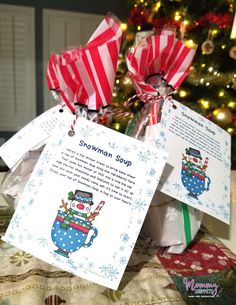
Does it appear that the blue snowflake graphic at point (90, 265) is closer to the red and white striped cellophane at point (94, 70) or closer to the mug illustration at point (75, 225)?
the mug illustration at point (75, 225)

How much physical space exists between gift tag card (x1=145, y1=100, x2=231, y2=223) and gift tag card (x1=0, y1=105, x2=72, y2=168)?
186 mm

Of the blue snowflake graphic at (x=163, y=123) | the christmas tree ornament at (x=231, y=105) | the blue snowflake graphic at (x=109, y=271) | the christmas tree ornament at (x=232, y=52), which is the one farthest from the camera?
the christmas tree ornament at (x=231, y=105)

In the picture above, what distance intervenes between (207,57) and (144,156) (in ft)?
4.02

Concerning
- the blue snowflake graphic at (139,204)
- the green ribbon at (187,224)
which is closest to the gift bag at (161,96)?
the green ribbon at (187,224)

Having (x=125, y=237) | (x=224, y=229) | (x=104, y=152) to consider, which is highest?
(x=104, y=152)

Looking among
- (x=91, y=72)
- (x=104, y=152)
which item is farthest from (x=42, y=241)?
(x=91, y=72)

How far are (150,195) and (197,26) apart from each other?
1.37 m

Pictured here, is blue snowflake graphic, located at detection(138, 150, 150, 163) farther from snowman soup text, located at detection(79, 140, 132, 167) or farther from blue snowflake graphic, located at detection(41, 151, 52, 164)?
blue snowflake graphic, located at detection(41, 151, 52, 164)

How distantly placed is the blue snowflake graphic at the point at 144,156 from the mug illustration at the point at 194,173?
0.09 m

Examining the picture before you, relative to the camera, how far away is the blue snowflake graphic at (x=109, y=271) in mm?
422

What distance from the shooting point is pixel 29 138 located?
57cm

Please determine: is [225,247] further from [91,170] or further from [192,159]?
[91,170]

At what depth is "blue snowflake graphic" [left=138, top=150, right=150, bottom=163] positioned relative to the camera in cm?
46

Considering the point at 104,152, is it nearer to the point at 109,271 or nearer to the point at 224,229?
the point at 109,271
